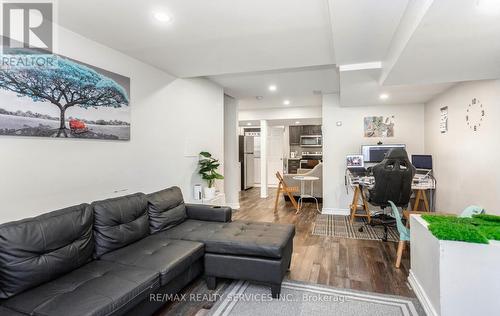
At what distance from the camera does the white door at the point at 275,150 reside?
31.1 feet

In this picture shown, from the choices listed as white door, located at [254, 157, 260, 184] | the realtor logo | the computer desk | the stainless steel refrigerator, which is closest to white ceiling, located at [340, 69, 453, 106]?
the computer desk

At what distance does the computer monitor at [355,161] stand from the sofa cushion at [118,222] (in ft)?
12.8

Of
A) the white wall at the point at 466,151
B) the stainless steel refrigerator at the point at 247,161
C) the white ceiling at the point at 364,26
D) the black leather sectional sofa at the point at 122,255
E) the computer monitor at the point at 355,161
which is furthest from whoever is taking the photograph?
the stainless steel refrigerator at the point at 247,161

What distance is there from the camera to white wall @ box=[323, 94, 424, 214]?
5117mm

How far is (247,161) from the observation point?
8.95m

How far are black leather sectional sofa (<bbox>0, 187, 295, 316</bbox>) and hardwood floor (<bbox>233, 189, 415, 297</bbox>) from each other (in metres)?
0.51

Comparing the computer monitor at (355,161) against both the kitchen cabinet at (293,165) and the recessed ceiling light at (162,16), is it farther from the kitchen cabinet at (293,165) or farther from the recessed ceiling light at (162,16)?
the kitchen cabinet at (293,165)

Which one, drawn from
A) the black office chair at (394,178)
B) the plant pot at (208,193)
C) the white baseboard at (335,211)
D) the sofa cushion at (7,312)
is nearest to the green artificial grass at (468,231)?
the black office chair at (394,178)

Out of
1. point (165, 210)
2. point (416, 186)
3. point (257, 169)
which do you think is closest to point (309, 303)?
point (165, 210)

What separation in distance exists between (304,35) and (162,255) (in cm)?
229

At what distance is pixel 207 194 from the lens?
13.6 feet

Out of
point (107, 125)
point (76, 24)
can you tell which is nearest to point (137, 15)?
point (76, 24)

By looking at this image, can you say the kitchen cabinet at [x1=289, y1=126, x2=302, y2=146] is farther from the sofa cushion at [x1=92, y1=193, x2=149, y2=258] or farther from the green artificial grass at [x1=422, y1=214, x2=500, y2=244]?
the green artificial grass at [x1=422, y1=214, x2=500, y2=244]

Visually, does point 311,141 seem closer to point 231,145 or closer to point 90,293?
point 231,145
